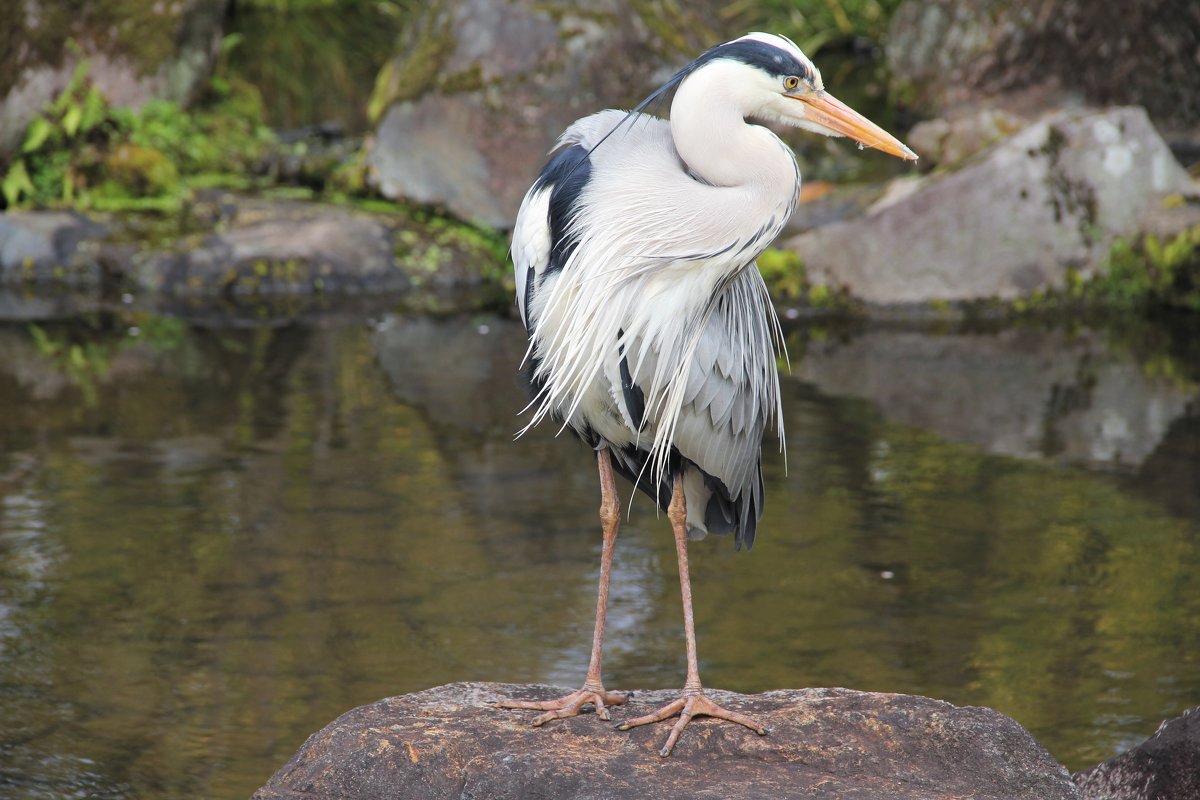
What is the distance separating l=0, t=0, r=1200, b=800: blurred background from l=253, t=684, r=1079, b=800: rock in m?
1.43

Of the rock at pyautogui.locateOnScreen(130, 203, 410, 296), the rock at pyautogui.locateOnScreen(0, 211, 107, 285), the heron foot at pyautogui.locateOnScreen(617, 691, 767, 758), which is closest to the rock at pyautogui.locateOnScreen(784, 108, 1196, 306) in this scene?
the rock at pyautogui.locateOnScreen(130, 203, 410, 296)

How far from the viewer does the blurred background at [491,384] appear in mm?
6047

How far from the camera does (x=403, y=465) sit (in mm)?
8492

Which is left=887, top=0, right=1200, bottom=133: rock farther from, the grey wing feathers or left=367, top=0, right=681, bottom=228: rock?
the grey wing feathers

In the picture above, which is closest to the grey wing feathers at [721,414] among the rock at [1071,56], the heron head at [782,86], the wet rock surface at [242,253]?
the heron head at [782,86]

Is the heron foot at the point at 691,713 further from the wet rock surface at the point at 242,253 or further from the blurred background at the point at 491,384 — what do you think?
the wet rock surface at the point at 242,253

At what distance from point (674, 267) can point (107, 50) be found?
12.0 meters

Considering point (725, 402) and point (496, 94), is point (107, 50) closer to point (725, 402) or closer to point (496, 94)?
point (496, 94)

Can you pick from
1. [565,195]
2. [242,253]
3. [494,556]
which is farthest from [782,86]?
[242,253]

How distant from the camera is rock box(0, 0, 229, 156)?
1400 cm

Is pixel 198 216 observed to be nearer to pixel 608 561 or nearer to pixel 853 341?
pixel 853 341

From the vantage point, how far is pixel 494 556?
7.16 metres

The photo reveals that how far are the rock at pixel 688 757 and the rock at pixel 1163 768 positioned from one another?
16.3 inches

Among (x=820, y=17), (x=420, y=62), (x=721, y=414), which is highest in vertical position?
(x=820, y=17)
